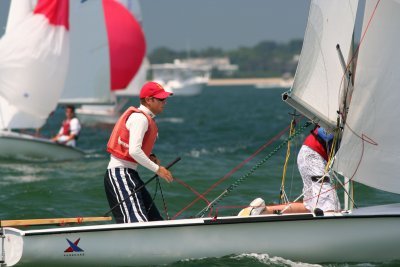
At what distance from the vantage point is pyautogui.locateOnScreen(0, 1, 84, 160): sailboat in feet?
47.1

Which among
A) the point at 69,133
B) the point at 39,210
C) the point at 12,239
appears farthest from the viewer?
the point at 69,133

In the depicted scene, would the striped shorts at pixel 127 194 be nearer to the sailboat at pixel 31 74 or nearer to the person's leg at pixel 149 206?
the person's leg at pixel 149 206

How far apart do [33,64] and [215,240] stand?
963cm

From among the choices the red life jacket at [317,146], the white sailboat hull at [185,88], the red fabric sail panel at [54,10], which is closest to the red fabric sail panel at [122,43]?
the red fabric sail panel at [54,10]

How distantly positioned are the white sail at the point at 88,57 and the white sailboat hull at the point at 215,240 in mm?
12647

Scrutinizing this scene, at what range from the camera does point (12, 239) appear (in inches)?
223

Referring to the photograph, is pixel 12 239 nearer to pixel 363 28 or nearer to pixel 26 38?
pixel 363 28

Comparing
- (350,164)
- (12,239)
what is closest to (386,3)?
(350,164)

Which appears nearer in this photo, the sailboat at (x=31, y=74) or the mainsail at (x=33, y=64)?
the sailboat at (x=31, y=74)

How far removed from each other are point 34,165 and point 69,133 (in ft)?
4.37

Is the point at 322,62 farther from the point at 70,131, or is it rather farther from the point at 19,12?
the point at 19,12

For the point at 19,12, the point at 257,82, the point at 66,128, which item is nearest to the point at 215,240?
the point at 66,128

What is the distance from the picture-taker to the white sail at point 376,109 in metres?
5.80

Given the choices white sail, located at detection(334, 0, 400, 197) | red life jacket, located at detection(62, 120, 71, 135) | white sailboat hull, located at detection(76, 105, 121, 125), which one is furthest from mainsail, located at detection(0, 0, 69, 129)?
white sailboat hull, located at detection(76, 105, 121, 125)
